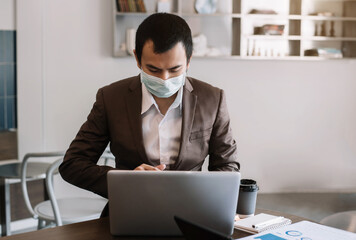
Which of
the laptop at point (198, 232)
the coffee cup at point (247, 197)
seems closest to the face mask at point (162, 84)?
the coffee cup at point (247, 197)

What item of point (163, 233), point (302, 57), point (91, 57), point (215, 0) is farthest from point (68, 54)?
point (163, 233)

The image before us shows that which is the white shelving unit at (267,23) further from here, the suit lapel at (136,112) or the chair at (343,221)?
the chair at (343,221)

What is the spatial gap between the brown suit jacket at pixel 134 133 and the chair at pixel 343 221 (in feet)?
1.28

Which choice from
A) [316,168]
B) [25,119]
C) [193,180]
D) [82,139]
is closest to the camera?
[193,180]

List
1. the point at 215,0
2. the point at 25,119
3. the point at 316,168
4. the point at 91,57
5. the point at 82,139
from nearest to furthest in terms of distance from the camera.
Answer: the point at 82,139, the point at 25,119, the point at 91,57, the point at 215,0, the point at 316,168

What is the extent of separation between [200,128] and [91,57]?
301 cm

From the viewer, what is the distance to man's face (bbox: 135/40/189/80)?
1.71 m

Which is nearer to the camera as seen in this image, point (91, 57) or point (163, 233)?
point (163, 233)

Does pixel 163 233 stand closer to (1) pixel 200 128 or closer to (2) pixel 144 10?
(1) pixel 200 128

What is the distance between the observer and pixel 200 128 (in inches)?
75.3

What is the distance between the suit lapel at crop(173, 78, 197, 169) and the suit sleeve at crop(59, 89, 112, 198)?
269 millimetres

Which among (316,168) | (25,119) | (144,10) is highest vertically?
(144,10)

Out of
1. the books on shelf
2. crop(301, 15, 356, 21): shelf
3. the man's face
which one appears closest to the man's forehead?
the man's face

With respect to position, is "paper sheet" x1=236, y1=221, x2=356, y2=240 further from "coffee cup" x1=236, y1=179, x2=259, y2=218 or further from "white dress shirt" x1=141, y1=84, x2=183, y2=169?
"white dress shirt" x1=141, y1=84, x2=183, y2=169
